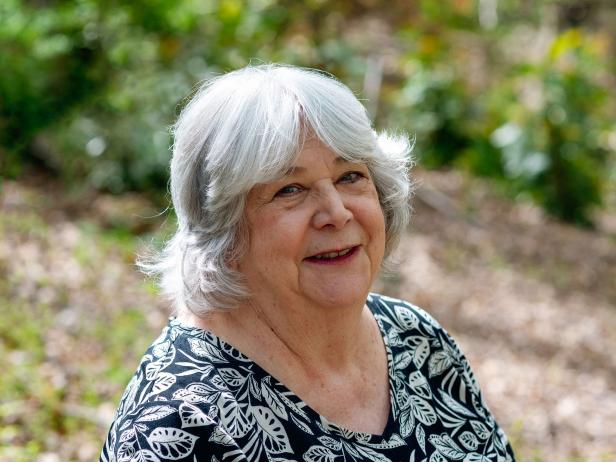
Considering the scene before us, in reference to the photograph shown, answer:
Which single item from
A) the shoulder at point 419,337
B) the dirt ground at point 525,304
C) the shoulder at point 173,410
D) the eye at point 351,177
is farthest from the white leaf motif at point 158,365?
the dirt ground at point 525,304

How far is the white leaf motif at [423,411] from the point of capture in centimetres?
212

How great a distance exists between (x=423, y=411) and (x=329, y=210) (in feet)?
2.15

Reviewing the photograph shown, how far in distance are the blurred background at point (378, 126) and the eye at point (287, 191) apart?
0.68m

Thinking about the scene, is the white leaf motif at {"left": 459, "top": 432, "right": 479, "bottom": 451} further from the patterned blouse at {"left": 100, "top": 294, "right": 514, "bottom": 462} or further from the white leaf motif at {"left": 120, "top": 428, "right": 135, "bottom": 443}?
the white leaf motif at {"left": 120, "top": 428, "right": 135, "bottom": 443}

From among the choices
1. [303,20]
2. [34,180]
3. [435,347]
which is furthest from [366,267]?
[303,20]

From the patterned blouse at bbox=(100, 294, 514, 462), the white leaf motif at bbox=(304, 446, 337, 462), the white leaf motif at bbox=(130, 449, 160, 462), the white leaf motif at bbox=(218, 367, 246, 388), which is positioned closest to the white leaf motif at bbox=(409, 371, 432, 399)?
the patterned blouse at bbox=(100, 294, 514, 462)

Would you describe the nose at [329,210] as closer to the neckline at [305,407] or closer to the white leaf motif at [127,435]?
the neckline at [305,407]

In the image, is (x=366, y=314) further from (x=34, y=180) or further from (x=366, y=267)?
(x=34, y=180)

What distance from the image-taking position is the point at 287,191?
6.24ft

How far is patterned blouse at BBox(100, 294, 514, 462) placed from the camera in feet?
5.60

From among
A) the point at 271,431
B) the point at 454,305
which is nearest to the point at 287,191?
the point at 271,431

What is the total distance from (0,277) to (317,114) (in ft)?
11.6

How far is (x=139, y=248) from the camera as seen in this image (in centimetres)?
546

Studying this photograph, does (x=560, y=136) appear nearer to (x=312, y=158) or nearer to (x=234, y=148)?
(x=312, y=158)
